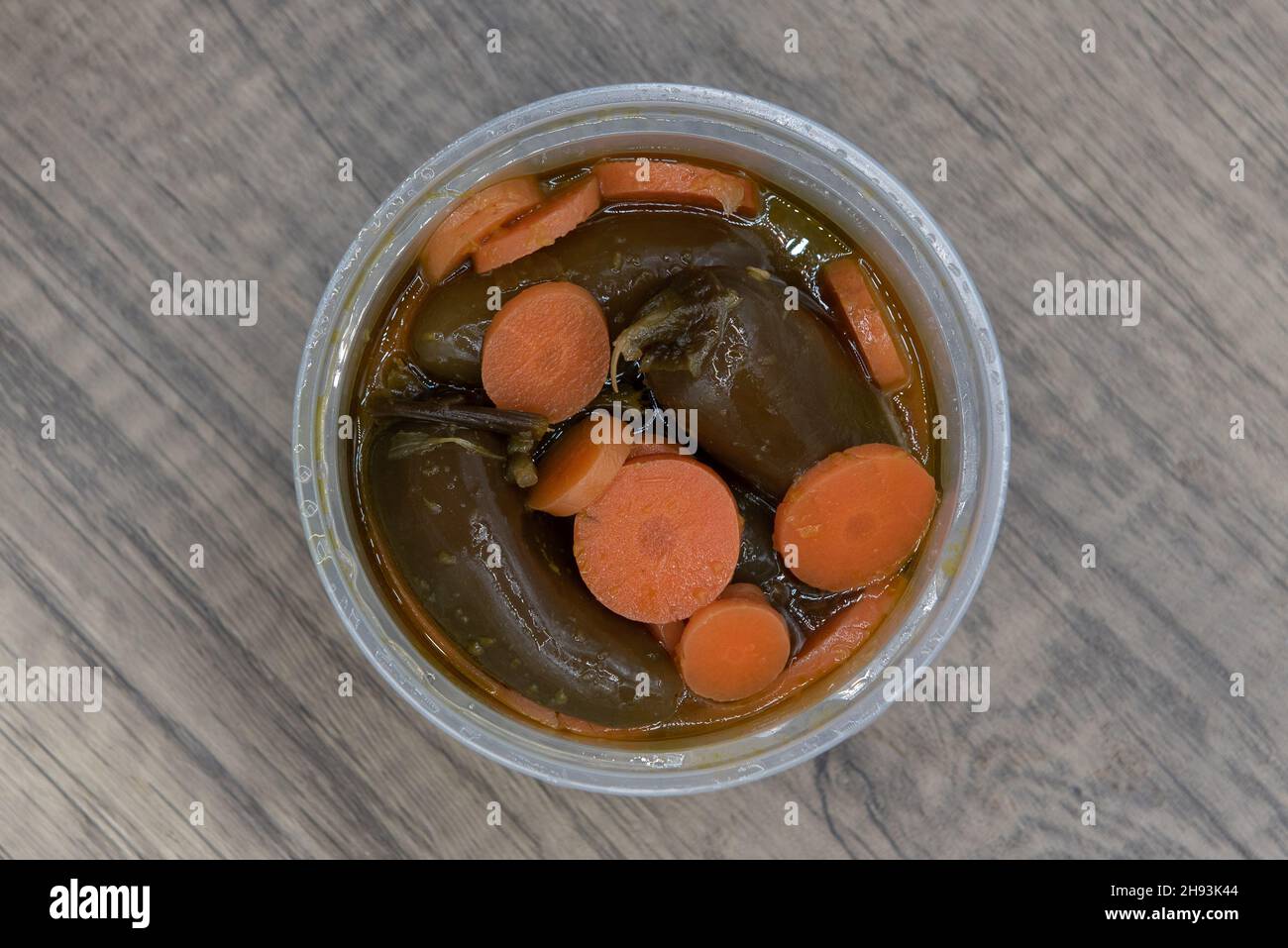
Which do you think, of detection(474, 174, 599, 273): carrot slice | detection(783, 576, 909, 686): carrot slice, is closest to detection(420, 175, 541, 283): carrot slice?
detection(474, 174, 599, 273): carrot slice

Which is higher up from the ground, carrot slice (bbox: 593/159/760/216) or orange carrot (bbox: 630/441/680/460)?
carrot slice (bbox: 593/159/760/216)

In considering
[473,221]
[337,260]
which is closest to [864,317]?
[473,221]

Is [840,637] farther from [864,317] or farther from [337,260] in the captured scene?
[337,260]

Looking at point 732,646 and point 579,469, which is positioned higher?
point 579,469

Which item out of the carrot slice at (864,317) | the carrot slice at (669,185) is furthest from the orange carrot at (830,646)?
the carrot slice at (669,185)

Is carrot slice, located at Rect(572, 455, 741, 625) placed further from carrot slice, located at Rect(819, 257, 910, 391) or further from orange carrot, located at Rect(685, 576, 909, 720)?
carrot slice, located at Rect(819, 257, 910, 391)

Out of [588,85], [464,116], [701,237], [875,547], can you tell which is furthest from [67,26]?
[875,547]
